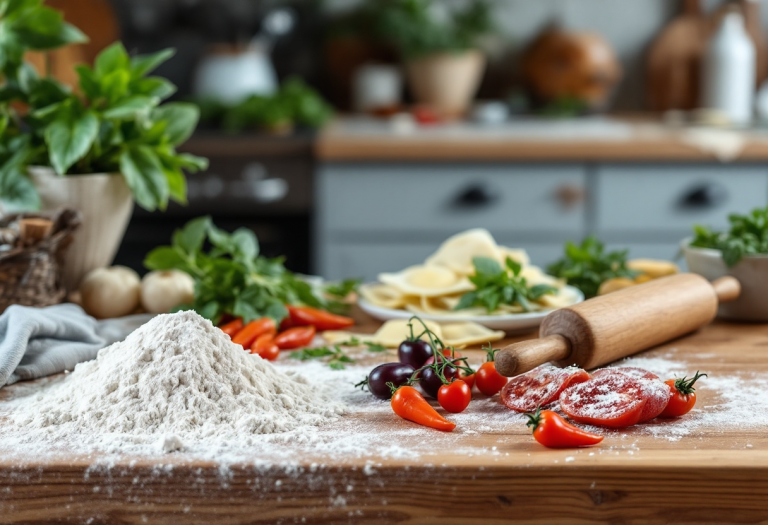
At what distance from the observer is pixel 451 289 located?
1.39 metres

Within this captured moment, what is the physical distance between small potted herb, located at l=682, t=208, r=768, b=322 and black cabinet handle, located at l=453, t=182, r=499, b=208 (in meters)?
1.28

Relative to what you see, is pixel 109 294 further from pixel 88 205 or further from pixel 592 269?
pixel 592 269

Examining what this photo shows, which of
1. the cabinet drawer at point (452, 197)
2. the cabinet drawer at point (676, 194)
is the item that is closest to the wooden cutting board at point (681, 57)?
the cabinet drawer at point (676, 194)

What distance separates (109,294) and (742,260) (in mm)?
974

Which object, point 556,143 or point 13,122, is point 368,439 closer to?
point 13,122

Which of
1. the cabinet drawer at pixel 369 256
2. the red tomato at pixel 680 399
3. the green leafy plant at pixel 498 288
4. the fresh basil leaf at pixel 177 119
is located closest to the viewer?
the red tomato at pixel 680 399

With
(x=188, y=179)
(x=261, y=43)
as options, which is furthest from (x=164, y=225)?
(x=261, y=43)

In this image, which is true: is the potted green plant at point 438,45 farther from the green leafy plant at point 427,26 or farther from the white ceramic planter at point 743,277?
the white ceramic planter at point 743,277

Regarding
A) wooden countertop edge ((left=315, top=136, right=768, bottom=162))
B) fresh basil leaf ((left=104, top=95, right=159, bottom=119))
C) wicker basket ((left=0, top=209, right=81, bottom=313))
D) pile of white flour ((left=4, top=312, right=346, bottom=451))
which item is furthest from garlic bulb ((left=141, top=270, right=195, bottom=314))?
wooden countertop edge ((left=315, top=136, right=768, bottom=162))

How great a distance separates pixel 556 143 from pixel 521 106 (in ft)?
2.71

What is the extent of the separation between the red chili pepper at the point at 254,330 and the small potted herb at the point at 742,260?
0.68m

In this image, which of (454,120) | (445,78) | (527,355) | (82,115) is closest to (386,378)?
(527,355)

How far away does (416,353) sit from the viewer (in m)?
1.10

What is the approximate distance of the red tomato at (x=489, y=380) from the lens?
1057 millimetres
